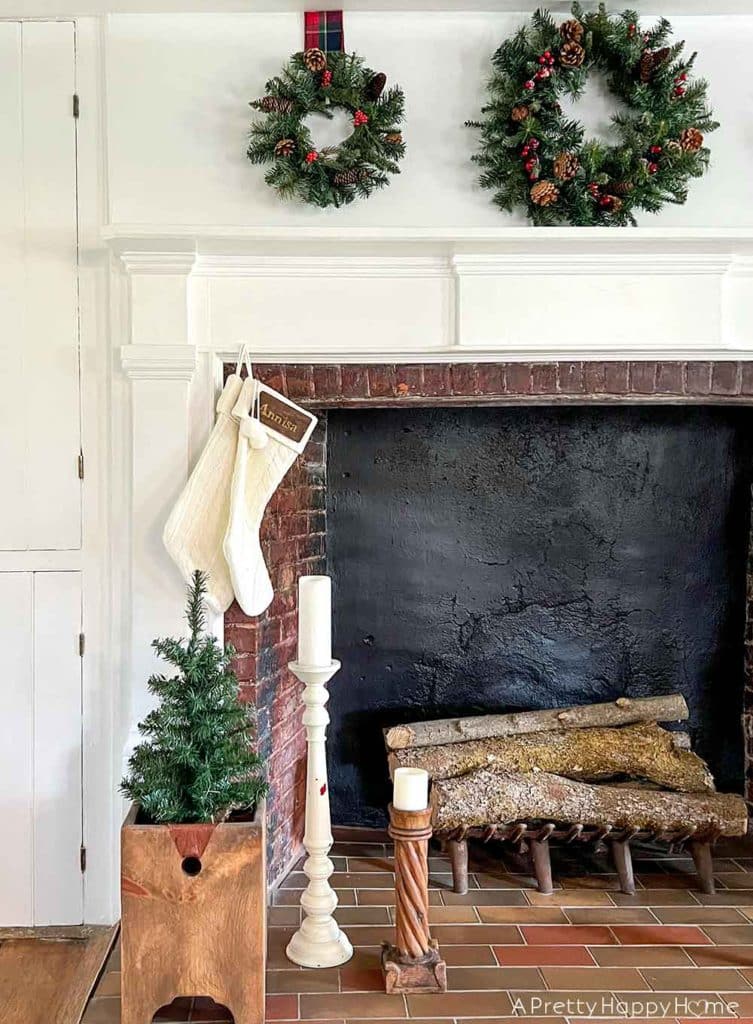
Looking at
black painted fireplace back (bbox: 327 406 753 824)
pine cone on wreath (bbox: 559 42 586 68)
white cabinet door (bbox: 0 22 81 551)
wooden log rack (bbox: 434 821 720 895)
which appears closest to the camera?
pine cone on wreath (bbox: 559 42 586 68)

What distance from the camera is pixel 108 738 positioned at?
2.41 meters

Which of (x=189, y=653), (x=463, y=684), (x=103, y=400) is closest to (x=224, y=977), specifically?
(x=189, y=653)

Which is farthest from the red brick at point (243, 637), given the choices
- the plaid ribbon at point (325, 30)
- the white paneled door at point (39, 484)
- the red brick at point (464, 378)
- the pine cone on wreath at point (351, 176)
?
the plaid ribbon at point (325, 30)

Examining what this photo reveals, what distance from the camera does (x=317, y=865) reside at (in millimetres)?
2191

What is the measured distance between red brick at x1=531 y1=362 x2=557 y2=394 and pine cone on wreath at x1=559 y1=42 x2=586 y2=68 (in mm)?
742

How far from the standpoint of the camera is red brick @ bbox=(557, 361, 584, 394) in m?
2.39

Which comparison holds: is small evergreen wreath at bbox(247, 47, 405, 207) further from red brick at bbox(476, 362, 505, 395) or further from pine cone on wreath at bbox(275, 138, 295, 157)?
red brick at bbox(476, 362, 505, 395)

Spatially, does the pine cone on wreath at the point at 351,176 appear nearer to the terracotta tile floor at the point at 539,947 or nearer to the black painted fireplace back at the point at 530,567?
the black painted fireplace back at the point at 530,567

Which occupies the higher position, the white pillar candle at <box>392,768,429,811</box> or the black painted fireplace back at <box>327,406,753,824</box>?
the black painted fireplace back at <box>327,406,753,824</box>

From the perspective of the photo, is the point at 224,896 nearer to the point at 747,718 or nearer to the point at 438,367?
the point at 438,367

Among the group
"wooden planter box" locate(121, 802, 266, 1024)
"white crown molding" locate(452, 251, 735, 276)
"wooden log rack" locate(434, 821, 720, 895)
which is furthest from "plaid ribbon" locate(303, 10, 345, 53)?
"wooden log rack" locate(434, 821, 720, 895)

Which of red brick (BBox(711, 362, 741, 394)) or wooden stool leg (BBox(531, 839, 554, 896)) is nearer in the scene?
red brick (BBox(711, 362, 741, 394))

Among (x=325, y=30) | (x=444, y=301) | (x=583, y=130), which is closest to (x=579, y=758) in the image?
(x=444, y=301)

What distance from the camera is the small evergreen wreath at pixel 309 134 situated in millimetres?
2275
